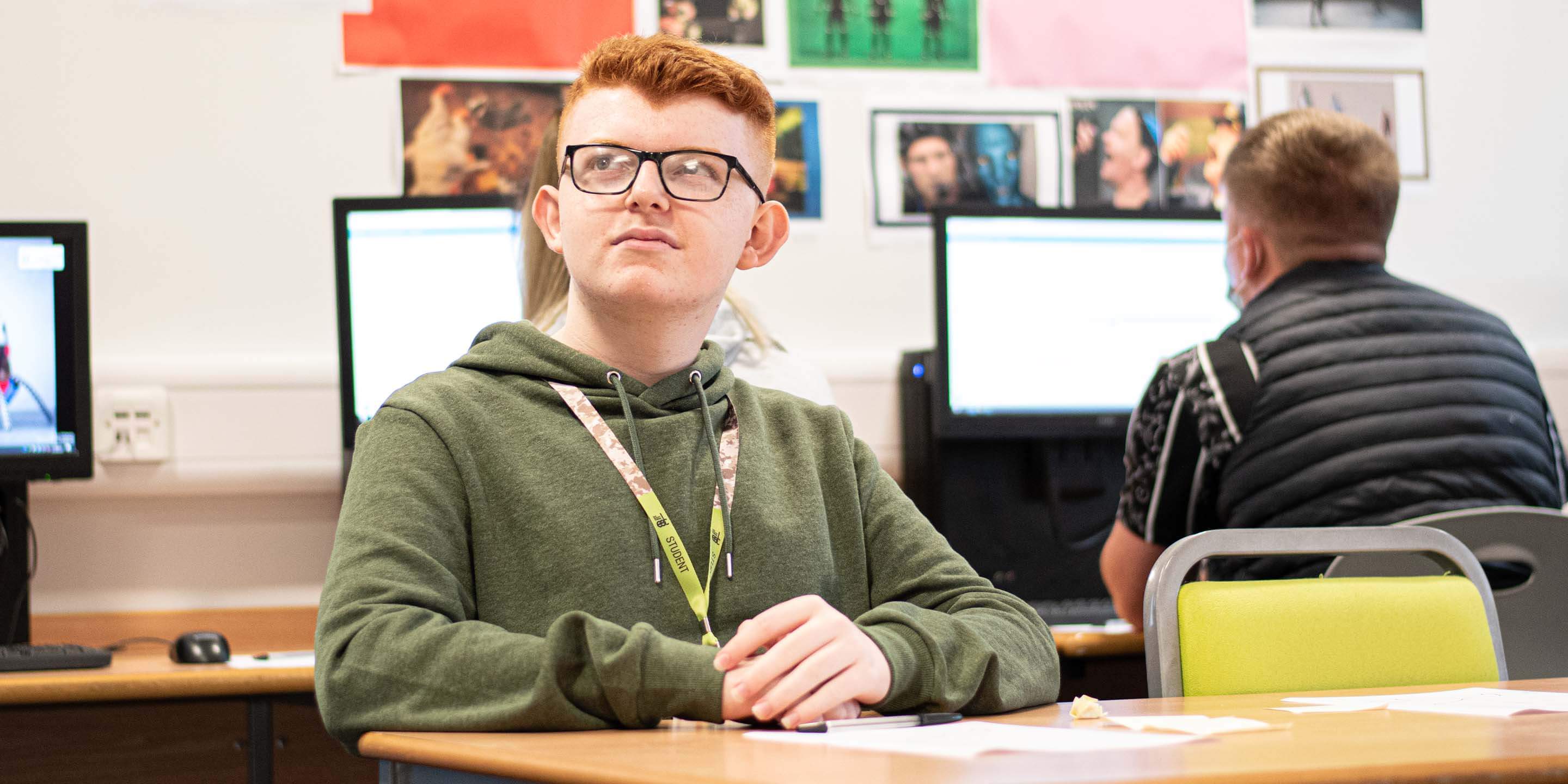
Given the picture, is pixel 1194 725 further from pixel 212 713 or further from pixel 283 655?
pixel 212 713

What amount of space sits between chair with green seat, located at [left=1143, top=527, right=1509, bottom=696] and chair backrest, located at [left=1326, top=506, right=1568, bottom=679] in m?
0.16

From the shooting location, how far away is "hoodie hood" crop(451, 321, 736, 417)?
1.15 m

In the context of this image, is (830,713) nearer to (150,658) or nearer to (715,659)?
(715,659)

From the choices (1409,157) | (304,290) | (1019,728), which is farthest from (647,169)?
(1409,157)

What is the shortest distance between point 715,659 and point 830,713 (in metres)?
0.08

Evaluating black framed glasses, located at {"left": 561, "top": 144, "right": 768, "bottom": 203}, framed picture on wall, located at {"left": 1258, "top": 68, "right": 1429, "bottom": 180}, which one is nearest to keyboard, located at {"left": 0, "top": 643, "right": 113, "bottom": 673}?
black framed glasses, located at {"left": 561, "top": 144, "right": 768, "bottom": 203}

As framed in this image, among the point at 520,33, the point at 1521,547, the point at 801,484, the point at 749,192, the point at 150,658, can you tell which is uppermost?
the point at 520,33

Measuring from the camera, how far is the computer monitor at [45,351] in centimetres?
181

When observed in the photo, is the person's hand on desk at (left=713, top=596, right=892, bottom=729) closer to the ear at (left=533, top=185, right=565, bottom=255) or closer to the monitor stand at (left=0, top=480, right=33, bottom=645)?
the ear at (left=533, top=185, right=565, bottom=255)

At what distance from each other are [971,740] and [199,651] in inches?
46.2

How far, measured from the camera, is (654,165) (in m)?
1.12

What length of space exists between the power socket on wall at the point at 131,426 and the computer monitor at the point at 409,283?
0.30m

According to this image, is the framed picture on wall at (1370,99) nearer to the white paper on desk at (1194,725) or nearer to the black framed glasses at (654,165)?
the black framed glasses at (654,165)

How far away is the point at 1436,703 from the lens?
0.96m
